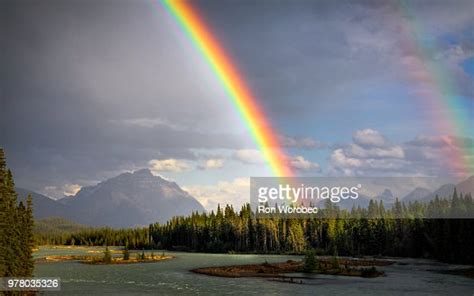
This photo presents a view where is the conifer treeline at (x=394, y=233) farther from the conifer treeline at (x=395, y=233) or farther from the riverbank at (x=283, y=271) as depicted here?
the riverbank at (x=283, y=271)

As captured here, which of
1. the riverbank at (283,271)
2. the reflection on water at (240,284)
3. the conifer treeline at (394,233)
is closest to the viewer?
the reflection on water at (240,284)

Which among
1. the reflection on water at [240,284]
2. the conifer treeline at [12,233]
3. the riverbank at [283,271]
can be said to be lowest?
the reflection on water at [240,284]

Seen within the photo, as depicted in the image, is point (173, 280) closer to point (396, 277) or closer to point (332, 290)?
point (332, 290)

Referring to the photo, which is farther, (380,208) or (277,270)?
(380,208)

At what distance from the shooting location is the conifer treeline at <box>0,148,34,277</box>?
6888 centimetres

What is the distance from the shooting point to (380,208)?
196 meters

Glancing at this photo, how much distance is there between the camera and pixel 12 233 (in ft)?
241

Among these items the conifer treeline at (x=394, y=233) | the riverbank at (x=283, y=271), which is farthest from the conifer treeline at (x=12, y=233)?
the conifer treeline at (x=394, y=233)

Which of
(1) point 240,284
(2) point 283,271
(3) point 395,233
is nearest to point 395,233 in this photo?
(3) point 395,233

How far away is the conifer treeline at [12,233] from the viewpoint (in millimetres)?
68875

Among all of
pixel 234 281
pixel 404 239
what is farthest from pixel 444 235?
pixel 234 281

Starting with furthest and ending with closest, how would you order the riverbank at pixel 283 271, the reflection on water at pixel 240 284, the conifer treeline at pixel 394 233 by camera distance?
1. the conifer treeline at pixel 394 233
2. the riverbank at pixel 283 271
3. the reflection on water at pixel 240 284

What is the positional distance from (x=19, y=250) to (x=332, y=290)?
144ft

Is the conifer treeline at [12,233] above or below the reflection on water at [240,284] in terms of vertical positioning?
above
